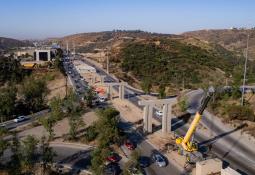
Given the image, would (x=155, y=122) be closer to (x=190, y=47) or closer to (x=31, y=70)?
(x=31, y=70)

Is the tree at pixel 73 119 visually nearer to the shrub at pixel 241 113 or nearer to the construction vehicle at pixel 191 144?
the construction vehicle at pixel 191 144

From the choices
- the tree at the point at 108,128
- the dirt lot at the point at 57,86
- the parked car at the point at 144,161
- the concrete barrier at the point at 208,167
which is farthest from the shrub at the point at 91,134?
the dirt lot at the point at 57,86

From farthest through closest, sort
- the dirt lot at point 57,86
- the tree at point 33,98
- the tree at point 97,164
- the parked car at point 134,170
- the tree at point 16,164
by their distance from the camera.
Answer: the dirt lot at point 57,86
the tree at point 33,98
the parked car at point 134,170
the tree at point 16,164
the tree at point 97,164

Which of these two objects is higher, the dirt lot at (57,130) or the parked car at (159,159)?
the parked car at (159,159)

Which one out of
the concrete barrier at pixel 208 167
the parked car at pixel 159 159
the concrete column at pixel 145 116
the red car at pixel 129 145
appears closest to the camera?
the concrete barrier at pixel 208 167

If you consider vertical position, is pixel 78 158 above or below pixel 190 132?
below

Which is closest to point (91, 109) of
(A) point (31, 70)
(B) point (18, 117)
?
(B) point (18, 117)

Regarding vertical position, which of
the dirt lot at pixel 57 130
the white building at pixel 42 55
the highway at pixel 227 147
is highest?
the white building at pixel 42 55

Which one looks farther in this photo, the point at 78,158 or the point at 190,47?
the point at 190,47

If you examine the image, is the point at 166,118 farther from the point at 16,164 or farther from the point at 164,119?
the point at 16,164
